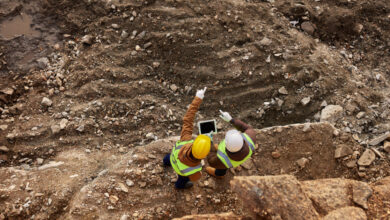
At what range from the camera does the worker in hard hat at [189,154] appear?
9.09 feet

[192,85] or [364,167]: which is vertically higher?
[192,85]

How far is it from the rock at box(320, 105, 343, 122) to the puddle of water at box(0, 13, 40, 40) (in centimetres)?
535

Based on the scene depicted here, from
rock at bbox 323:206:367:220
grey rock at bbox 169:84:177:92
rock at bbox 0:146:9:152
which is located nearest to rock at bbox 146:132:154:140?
grey rock at bbox 169:84:177:92

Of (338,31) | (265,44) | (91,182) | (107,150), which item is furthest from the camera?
(338,31)

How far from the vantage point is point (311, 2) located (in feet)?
17.7

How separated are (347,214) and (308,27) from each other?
3.73 m

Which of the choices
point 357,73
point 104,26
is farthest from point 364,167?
point 104,26

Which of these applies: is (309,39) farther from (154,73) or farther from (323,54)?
(154,73)

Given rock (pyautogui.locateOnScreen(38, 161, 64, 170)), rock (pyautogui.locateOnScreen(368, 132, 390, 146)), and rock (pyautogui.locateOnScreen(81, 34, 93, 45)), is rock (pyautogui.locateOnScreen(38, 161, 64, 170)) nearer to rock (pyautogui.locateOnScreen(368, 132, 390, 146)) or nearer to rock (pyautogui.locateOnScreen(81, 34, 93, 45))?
rock (pyautogui.locateOnScreen(81, 34, 93, 45))

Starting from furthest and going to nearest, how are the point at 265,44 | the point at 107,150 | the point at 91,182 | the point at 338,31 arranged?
the point at 338,31, the point at 265,44, the point at 107,150, the point at 91,182

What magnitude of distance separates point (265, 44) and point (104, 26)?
9.87 ft

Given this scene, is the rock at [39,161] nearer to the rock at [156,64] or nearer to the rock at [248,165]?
the rock at [156,64]

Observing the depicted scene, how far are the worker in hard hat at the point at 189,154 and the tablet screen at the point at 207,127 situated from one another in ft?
2.28

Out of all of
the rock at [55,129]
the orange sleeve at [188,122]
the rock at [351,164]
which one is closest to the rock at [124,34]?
the rock at [55,129]
